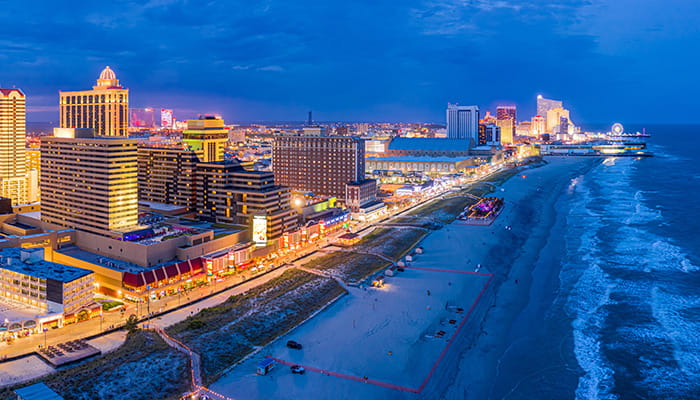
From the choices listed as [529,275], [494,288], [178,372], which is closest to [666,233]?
[529,275]

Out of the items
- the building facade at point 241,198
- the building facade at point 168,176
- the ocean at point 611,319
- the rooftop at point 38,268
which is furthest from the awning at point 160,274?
the ocean at point 611,319

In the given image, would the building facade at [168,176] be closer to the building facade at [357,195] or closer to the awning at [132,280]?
the building facade at [357,195]

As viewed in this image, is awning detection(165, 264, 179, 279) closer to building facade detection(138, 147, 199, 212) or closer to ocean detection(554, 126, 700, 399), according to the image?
building facade detection(138, 147, 199, 212)

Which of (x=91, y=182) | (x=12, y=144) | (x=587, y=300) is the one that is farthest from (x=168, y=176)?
(x=587, y=300)

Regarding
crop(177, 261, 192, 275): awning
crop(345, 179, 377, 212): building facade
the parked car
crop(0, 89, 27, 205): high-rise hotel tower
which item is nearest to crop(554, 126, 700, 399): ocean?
the parked car

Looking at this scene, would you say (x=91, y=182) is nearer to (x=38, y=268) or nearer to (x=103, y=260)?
(x=103, y=260)

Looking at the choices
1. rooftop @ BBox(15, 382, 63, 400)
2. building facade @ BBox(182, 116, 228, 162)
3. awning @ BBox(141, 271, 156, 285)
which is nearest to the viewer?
rooftop @ BBox(15, 382, 63, 400)
